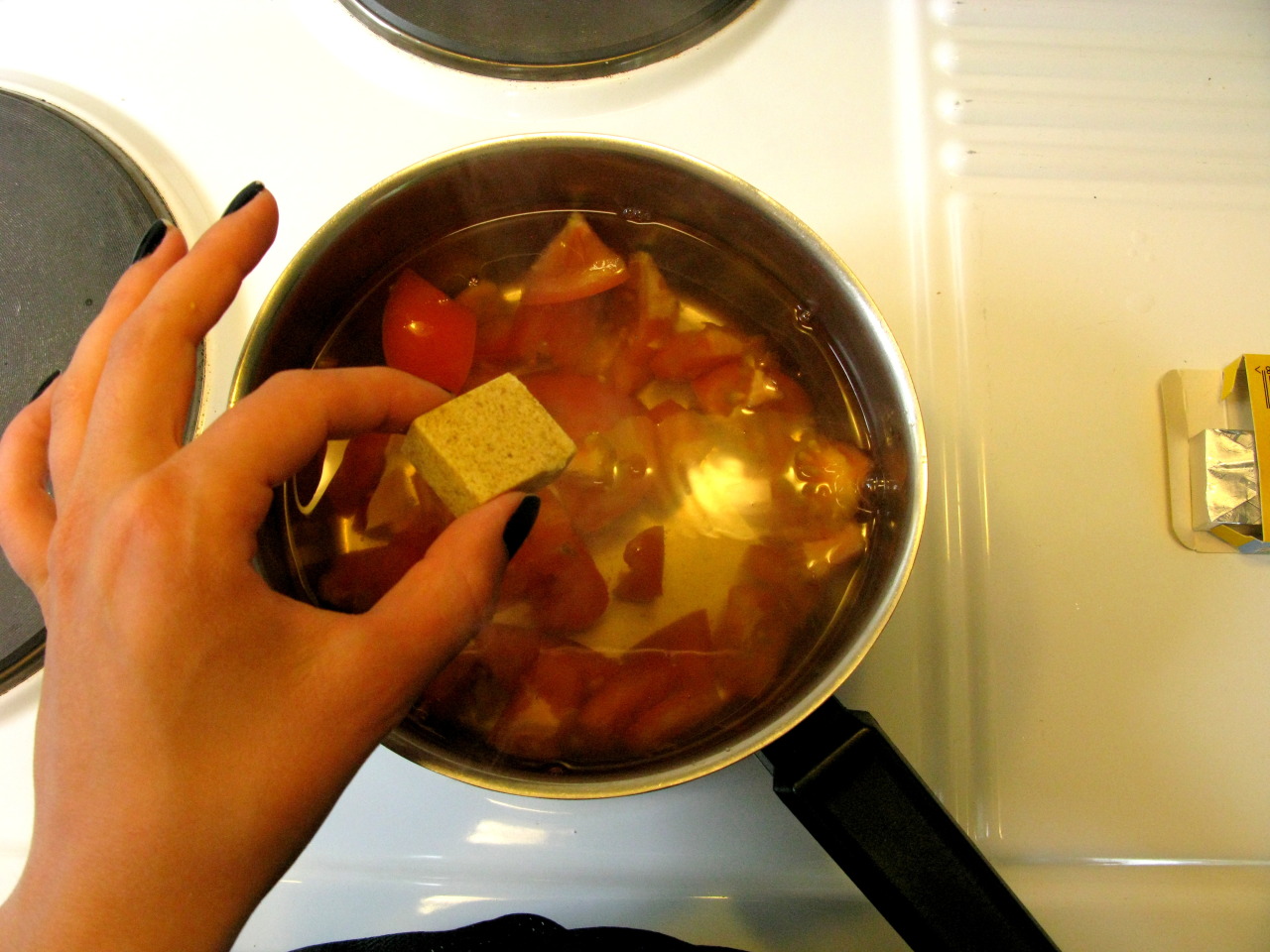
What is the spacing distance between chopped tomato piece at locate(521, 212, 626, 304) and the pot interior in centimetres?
1

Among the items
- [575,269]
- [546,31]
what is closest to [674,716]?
[575,269]

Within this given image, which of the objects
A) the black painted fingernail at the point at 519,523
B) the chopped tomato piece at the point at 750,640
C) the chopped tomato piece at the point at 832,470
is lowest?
the chopped tomato piece at the point at 750,640

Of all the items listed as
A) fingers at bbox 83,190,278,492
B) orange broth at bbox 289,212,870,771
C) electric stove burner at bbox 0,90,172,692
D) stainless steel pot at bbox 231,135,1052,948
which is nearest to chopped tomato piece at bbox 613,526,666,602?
orange broth at bbox 289,212,870,771

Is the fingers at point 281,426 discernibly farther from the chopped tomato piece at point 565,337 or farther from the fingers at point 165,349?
the chopped tomato piece at point 565,337

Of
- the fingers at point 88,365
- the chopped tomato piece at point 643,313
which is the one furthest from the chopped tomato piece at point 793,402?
the fingers at point 88,365

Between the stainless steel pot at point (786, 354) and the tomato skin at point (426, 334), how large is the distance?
24mm

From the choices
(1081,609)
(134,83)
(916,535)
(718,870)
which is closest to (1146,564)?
(1081,609)

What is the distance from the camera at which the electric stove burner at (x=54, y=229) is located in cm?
57

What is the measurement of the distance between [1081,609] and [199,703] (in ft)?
1.90

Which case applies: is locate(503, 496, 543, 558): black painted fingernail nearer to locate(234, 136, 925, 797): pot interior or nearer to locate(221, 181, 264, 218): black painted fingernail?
locate(234, 136, 925, 797): pot interior

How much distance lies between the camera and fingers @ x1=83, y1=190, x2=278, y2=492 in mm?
348

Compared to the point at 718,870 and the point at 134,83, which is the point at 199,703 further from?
the point at 134,83

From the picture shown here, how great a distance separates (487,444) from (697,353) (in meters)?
0.23

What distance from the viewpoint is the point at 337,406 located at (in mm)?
410
